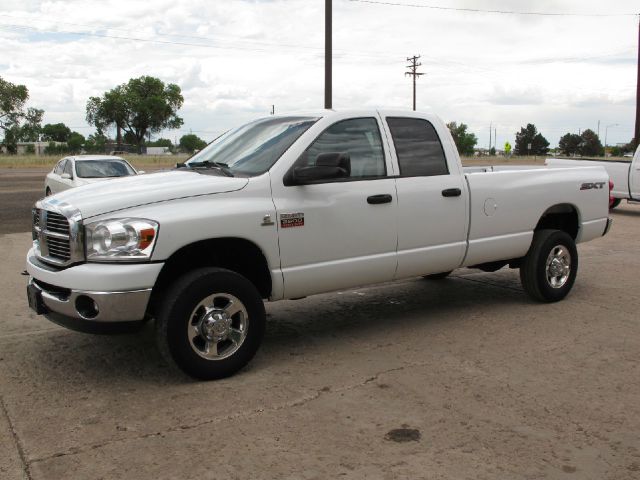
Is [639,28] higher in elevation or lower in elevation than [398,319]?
higher

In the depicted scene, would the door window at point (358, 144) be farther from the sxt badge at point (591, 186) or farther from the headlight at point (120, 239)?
the sxt badge at point (591, 186)

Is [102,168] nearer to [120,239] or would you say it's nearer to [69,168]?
[69,168]

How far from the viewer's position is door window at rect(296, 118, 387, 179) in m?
5.27

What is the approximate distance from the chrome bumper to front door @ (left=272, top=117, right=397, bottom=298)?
1.11 meters

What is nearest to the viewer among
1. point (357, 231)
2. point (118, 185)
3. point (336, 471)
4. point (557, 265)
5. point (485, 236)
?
point (336, 471)

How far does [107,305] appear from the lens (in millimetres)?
4195

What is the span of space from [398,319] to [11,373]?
130 inches

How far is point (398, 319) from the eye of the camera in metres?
6.32

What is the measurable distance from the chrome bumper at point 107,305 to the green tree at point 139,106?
4216 inches

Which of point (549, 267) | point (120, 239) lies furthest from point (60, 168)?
point (120, 239)

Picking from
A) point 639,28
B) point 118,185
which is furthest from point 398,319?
point 639,28

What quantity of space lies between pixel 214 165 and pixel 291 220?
87 cm

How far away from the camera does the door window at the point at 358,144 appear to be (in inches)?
207

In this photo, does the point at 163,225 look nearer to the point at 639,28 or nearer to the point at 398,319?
the point at 398,319
